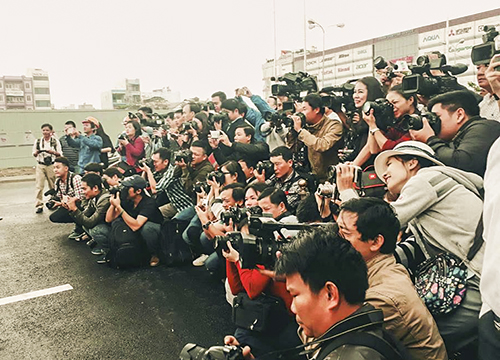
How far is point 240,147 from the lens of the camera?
14.3 ft

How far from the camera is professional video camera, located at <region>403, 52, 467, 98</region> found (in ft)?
9.70

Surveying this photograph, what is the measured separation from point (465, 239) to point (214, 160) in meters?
3.59

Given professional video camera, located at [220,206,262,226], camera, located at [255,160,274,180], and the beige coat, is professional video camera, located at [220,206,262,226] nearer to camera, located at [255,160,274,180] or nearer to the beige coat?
the beige coat

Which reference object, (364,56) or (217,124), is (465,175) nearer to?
(217,124)

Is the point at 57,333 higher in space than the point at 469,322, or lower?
lower

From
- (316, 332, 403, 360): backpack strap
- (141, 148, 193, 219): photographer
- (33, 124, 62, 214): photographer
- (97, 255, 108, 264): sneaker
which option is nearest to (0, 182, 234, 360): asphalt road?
(97, 255, 108, 264): sneaker

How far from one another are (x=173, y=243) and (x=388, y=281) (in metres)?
3.34

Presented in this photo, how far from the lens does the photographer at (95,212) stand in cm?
505

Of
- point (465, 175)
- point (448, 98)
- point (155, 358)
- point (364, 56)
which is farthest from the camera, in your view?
point (364, 56)

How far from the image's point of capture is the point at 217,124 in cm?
520

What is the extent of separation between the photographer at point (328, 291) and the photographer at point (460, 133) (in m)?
1.28

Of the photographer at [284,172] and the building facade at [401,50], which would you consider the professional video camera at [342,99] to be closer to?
the photographer at [284,172]

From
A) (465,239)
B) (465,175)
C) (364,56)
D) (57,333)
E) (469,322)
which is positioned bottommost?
(57,333)

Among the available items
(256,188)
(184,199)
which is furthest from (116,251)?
(256,188)
